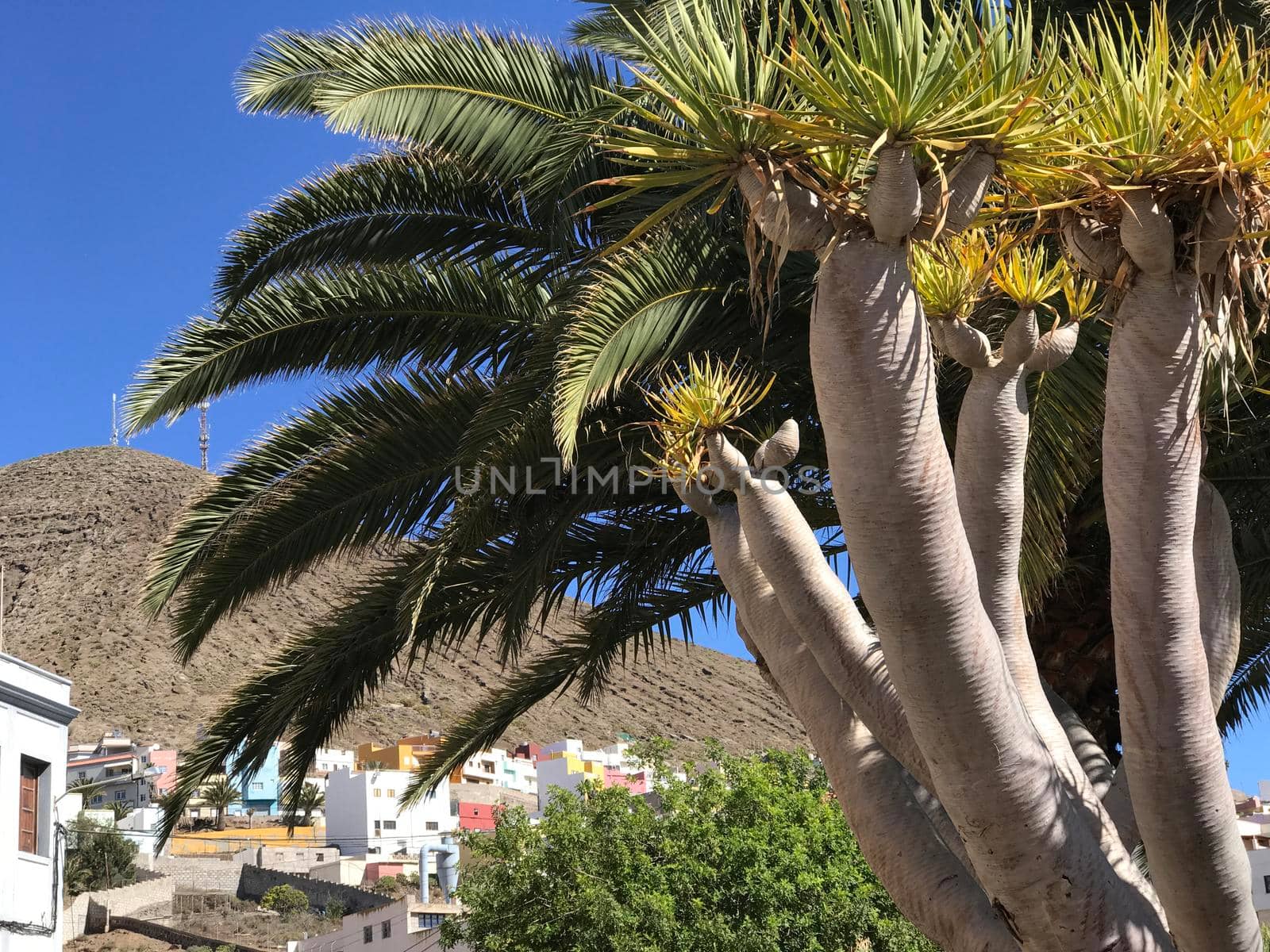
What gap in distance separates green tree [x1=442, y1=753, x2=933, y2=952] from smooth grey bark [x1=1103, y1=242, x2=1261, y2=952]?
31.0ft

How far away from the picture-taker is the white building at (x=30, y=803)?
16.5 m

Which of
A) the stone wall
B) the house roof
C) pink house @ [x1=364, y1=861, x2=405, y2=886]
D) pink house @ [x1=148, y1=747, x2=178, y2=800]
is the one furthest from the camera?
the house roof

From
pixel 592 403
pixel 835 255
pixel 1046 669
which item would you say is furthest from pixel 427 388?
pixel 835 255

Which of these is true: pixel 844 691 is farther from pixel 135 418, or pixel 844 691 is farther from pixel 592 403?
pixel 135 418

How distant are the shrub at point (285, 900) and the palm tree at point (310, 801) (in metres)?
7.47

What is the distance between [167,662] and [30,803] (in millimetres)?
49965

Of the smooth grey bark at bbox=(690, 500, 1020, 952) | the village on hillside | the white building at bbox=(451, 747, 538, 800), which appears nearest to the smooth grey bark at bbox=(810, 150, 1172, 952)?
the smooth grey bark at bbox=(690, 500, 1020, 952)

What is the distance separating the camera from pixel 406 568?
376 inches

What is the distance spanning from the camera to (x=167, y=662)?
214ft

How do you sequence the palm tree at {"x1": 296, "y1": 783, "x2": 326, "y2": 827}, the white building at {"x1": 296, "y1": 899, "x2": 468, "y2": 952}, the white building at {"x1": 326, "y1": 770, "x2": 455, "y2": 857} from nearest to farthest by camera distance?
the white building at {"x1": 296, "y1": 899, "x2": 468, "y2": 952} < the white building at {"x1": 326, "y1": 770, "x2": 455, "y2": 857} < the palm tree at {"x1": 296, "y1": 783, "x2": 326, "y2": 827}

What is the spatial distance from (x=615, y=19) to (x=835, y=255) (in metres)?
6.30

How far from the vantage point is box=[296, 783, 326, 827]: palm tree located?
2328 inches

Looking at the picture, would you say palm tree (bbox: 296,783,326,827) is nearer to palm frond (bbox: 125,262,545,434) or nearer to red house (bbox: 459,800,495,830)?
red house (bbox: 459,800,495,830)

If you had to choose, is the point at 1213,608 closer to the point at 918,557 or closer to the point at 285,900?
the point at 918,557
